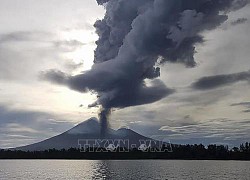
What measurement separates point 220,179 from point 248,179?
6.39m

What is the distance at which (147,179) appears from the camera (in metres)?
90.1

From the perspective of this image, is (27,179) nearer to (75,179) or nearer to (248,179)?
(75,179)

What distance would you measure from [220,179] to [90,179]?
102 ft

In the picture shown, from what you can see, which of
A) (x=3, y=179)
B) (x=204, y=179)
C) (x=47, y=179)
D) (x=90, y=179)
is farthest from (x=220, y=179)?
(x=3, y=179)

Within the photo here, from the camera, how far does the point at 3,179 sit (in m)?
93.9

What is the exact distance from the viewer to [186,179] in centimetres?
9206

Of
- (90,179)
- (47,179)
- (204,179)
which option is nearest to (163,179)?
(204,179)

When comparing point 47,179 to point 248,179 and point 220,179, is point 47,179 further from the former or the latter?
point 248,179

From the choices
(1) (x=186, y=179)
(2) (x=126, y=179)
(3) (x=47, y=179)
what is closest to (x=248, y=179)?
(1) (x=186, y=179)

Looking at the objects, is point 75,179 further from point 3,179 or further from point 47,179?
point 3,179

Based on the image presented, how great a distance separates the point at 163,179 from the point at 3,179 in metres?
38.4

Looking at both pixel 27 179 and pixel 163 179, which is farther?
pixel 27 179

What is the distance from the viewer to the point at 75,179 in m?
96.6

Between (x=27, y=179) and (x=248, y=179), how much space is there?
53089mm
